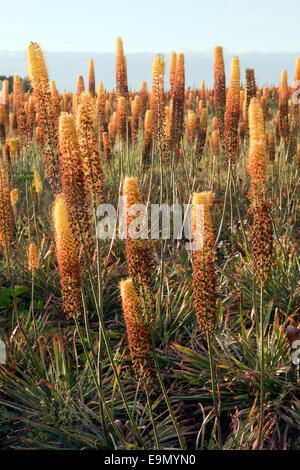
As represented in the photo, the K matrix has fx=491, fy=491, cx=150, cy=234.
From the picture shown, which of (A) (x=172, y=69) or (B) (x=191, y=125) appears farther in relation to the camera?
(B) (x=191, y=125)

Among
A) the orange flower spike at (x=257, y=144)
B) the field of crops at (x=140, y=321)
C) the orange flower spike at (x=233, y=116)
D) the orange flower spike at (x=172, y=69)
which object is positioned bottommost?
the field of crops at (x=140, y=321)

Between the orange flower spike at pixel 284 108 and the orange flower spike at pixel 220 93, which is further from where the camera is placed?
the orange flower spike at pixel 284 108

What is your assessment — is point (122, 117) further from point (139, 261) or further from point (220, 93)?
point (139, 261)

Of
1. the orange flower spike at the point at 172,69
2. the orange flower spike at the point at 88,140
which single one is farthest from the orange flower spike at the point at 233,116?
the orange flower spike at the point at 88,140

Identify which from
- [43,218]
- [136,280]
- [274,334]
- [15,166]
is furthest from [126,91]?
[15,166]

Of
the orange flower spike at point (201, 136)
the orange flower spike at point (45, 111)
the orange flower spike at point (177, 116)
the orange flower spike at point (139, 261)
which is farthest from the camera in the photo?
the orange flower spike at point (201, 136)

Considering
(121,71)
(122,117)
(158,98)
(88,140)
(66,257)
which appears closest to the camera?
(88,140)

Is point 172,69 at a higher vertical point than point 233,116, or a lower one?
higher

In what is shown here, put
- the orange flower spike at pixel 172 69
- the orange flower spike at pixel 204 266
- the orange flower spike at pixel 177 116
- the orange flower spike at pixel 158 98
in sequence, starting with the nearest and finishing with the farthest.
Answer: the orange flower spike at pixel 204 266 < the orange flower spike at pixel 158 98 < the orange flower spike at pixel 177 116 < the orange flower spike at pixel 172 69

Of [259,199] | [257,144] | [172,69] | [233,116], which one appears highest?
[172,69]

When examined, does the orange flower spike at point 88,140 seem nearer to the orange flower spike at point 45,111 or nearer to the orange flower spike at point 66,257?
the orange flower spike at point 66,257

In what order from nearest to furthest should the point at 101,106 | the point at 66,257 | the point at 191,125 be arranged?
the point at 66,257
the point at 101,106
the point at 191,125

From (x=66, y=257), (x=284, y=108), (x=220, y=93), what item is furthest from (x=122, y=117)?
(x=66, y=257)

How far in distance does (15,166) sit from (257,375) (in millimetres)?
8327
